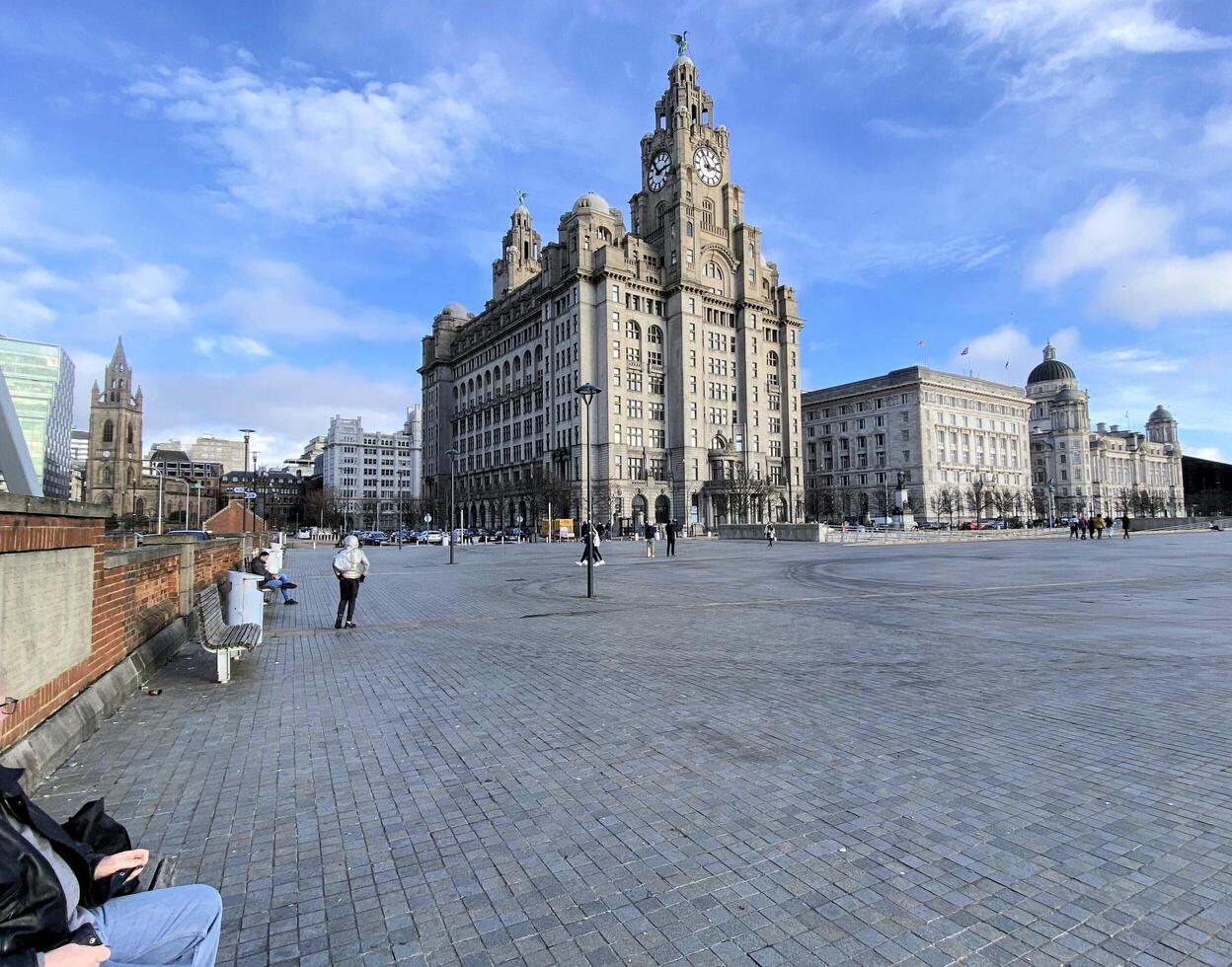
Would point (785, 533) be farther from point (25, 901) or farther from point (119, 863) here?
point (25, 901)

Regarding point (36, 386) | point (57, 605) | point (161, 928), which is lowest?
point (161, 928)

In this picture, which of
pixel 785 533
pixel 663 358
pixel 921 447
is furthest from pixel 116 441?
pixel 921 447

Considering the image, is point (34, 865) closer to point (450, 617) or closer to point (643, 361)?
point (450, 617)

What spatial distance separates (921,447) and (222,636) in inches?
4695

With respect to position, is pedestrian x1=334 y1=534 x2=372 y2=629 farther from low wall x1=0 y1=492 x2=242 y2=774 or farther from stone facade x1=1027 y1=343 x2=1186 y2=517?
stone facade x1=1027 y1=343 x2=1186 y2=517

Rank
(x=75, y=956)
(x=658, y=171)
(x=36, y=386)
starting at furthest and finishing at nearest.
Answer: (x=658, y=171)
(x=36, y=386)
(x=75, y=956)

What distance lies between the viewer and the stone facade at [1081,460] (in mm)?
139625

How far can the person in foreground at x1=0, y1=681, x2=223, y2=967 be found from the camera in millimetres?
1782

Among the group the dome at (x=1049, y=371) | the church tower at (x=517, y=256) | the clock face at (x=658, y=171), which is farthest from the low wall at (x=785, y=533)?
the dome at (x=1049, y=371)

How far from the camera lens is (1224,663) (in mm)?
7762

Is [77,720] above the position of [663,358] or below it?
below

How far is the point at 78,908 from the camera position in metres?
2.09

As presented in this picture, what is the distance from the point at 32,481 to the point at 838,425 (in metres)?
132

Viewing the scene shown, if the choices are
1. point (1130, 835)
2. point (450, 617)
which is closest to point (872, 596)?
point (450, 617)
